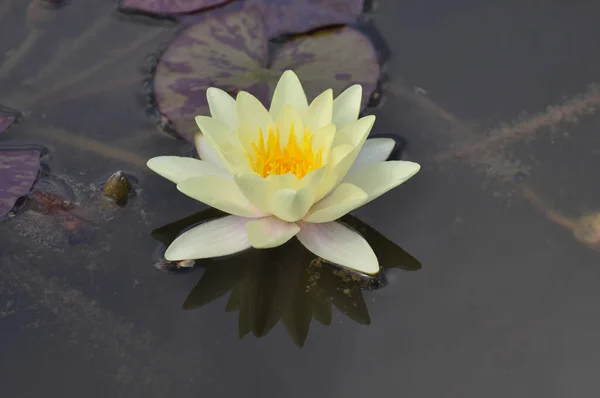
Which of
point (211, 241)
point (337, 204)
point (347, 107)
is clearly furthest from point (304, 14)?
point (211, 241)

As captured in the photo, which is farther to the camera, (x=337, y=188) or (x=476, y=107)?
(x=476, y=107)

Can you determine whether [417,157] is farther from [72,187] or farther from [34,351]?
[34,351]

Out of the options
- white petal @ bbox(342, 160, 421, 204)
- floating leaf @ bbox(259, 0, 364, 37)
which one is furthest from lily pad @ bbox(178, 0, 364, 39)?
white petal @ bbox(342, 160, 421, 204)

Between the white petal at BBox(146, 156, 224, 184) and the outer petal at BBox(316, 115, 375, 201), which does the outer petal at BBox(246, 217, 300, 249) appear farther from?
the white petal at BBox(146, 156, 224, 184)

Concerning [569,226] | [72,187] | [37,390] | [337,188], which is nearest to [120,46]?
[72,187]

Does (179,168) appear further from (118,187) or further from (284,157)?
(284,157)

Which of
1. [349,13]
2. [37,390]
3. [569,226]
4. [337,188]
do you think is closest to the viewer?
[37,390]

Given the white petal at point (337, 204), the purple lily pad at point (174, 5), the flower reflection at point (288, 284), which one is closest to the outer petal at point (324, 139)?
the white petal at point (337, 204)
